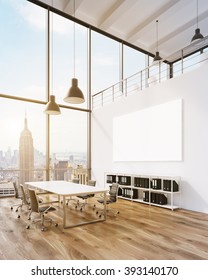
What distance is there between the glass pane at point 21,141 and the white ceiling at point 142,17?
392 centimetres

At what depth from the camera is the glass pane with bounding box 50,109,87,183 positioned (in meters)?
8.10

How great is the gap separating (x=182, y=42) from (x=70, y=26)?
5158mm

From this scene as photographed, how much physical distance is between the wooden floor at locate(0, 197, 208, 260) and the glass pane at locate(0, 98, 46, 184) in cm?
274

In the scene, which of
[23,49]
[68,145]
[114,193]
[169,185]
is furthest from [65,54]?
[169,185]

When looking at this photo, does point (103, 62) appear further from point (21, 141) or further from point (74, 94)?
point (74, 94)

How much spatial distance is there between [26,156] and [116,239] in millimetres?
5253

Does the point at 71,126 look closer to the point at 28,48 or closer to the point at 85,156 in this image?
the point at 85,156

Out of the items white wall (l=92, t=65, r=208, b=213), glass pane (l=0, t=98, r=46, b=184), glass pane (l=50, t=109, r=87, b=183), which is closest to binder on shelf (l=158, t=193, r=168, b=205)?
white wall (l=92, t=65, r=208, b=213)

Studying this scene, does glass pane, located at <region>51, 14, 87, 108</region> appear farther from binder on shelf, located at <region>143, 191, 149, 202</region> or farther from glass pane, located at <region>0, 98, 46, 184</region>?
binder on shelf, located at <region>143, 191, 149, 202</region>

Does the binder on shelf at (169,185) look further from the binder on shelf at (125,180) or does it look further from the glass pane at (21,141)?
the glass pane at (21,141)

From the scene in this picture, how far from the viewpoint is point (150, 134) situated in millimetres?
6457
